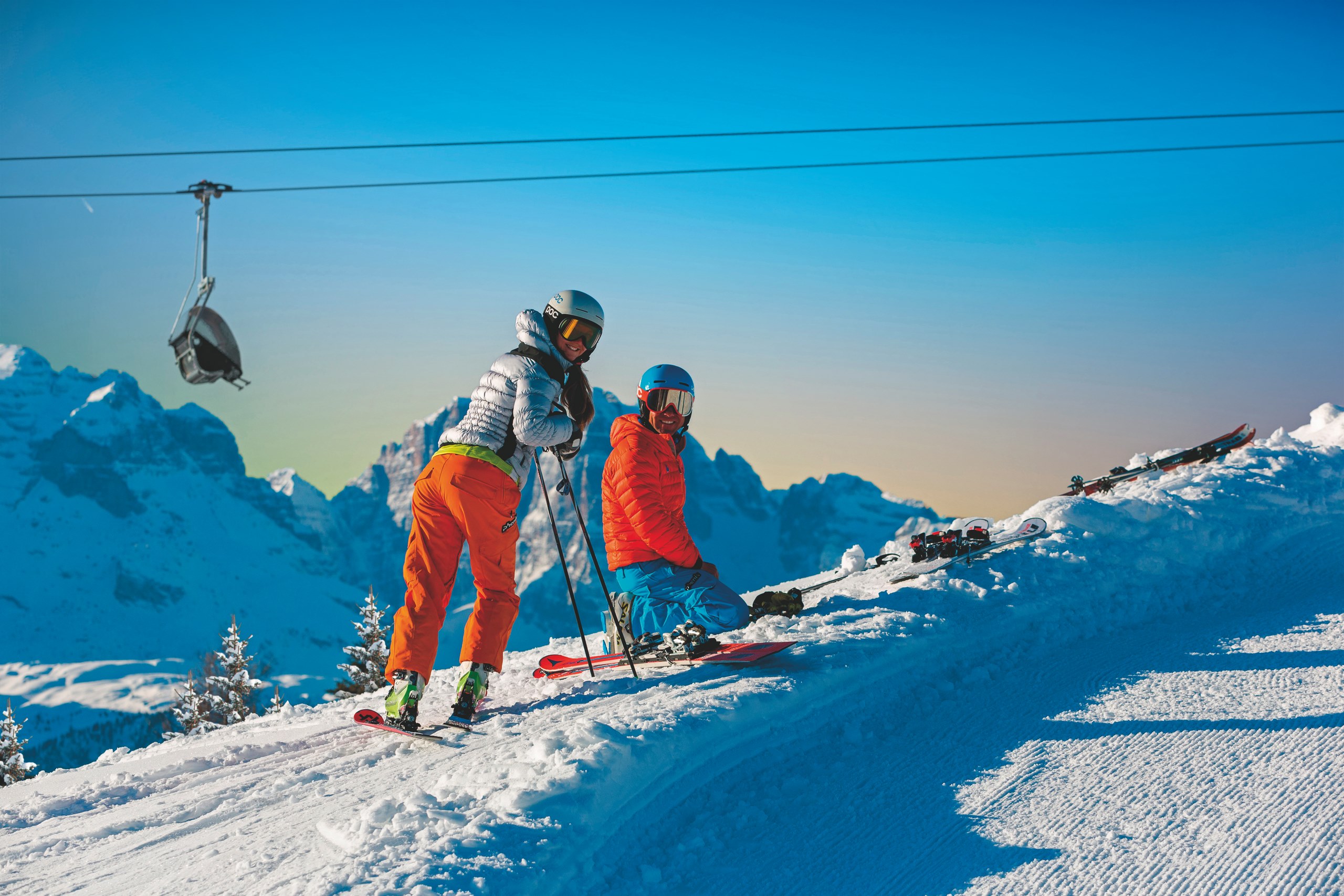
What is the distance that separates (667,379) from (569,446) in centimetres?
88

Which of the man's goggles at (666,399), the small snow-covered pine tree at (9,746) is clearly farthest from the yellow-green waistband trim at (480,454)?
the small snow-covered pine tree at (9,746)

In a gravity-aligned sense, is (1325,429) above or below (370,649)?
below

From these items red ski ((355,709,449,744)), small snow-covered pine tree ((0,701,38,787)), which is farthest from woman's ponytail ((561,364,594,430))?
small snow-covered pine tree ((0,701,38,787))

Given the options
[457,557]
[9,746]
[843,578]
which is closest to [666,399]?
[457,557]

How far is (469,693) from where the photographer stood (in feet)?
17.2

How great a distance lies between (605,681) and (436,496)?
1728 millimetres

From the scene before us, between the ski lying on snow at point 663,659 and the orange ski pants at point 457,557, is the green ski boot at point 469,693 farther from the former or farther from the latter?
the ski lying on snow at point 663,659

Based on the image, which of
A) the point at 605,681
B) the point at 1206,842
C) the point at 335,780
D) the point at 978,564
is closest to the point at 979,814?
the point at 1206,842

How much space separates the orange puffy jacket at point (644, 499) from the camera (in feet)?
19.1

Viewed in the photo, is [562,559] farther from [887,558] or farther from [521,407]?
[887,558]

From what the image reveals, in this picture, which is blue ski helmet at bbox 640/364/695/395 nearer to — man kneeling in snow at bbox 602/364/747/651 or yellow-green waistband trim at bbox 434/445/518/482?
man kneeling in snow at bbox 602/364/747/651

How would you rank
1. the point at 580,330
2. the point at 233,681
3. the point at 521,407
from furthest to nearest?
the point at 233,681, the point at 580,330, the point at 521,407

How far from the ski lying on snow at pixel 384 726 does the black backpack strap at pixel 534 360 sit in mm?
1683

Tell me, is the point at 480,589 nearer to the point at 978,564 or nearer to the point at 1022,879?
the point at 1022,879
